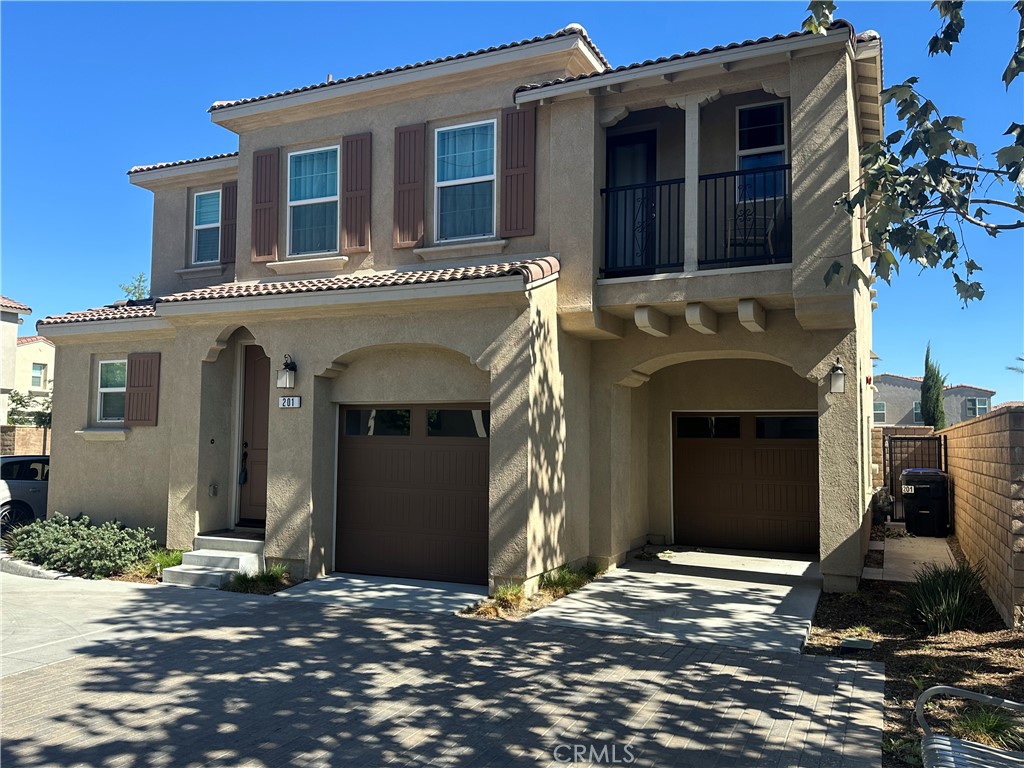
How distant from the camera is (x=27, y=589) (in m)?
10.4

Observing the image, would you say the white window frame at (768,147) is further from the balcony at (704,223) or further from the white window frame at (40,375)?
the white window frame at (40,375)

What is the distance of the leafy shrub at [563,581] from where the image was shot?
9.88 m

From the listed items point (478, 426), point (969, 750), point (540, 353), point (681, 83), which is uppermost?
point (681, 83)

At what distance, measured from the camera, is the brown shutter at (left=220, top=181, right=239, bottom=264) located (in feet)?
46.8

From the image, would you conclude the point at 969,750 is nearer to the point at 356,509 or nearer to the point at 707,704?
the point at 707,704

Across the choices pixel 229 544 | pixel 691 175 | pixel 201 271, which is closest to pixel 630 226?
pixel 691 175

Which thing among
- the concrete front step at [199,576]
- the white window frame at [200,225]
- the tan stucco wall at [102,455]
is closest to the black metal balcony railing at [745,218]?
the concrete front step at [199,576]

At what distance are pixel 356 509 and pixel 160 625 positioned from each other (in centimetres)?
319

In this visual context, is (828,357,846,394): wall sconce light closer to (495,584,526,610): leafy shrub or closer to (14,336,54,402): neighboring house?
(495,584,526,610): leafy shrub

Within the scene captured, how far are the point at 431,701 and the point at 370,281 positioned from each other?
5.98 m

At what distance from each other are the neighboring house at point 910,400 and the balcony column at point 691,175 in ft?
117

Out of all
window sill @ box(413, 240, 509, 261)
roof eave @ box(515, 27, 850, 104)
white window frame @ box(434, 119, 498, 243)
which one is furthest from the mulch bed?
white window frame @ box(434, 119, 498, 243)

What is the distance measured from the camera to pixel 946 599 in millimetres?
7988

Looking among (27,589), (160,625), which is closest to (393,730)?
(160,625)
